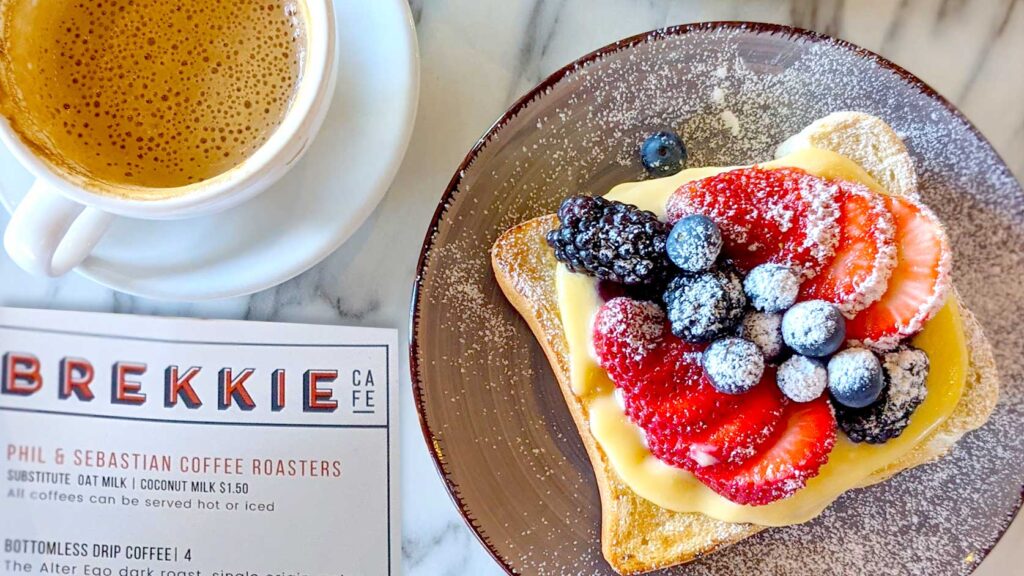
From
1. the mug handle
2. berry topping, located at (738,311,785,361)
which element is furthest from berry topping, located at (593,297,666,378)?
the mug handle

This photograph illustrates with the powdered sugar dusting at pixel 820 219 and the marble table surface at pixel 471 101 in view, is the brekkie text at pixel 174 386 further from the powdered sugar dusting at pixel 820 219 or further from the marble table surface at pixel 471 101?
the powdered sugar dusting at pixel 820 219

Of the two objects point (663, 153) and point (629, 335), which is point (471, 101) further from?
point (629, 335)

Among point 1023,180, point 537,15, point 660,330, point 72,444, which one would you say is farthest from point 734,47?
point 72,444

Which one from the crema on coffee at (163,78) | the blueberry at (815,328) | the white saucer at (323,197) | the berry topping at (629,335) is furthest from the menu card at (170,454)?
the blueberry at (815,328)

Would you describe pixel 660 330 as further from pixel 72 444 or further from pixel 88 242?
pixel 72 444

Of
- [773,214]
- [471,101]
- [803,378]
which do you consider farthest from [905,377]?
[471,101]

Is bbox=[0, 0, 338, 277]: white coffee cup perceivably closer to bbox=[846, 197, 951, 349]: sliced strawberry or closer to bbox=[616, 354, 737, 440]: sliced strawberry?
bbox=[616, 354, 737, 440]: sliced strawberry
